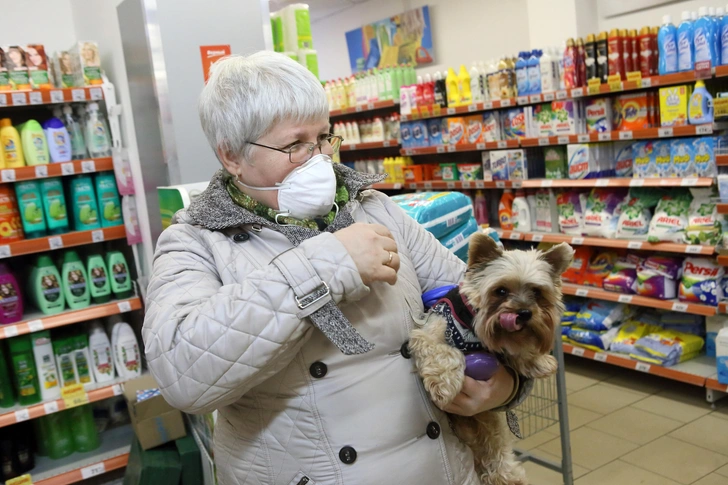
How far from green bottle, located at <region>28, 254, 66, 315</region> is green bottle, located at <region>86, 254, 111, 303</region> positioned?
16 cm

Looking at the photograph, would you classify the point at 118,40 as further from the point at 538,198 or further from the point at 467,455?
the point at 538,198

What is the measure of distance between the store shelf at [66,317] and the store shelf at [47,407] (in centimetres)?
39

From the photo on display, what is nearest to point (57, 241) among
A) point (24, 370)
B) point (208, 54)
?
point (24, 370)

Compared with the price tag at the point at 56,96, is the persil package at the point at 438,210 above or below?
below

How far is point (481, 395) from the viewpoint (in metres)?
1.46

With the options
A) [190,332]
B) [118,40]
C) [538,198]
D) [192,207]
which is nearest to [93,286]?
[118,40]

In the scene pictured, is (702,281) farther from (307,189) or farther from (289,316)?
(289,316)

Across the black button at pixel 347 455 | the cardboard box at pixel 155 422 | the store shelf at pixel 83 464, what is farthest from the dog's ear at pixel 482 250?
the store shelf at pixel 83 464

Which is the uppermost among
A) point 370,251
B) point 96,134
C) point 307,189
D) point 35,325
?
point 96,134

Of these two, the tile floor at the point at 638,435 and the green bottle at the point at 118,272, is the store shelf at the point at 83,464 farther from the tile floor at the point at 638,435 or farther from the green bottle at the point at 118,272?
the tile floor at the point at 638,435

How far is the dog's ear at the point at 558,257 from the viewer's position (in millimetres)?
1488

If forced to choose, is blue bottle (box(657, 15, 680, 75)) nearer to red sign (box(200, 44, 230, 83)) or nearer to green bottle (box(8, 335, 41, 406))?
red sign (box(200, 44, 230, 83))

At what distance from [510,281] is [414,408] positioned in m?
0.36

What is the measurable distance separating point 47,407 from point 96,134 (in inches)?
60.5
